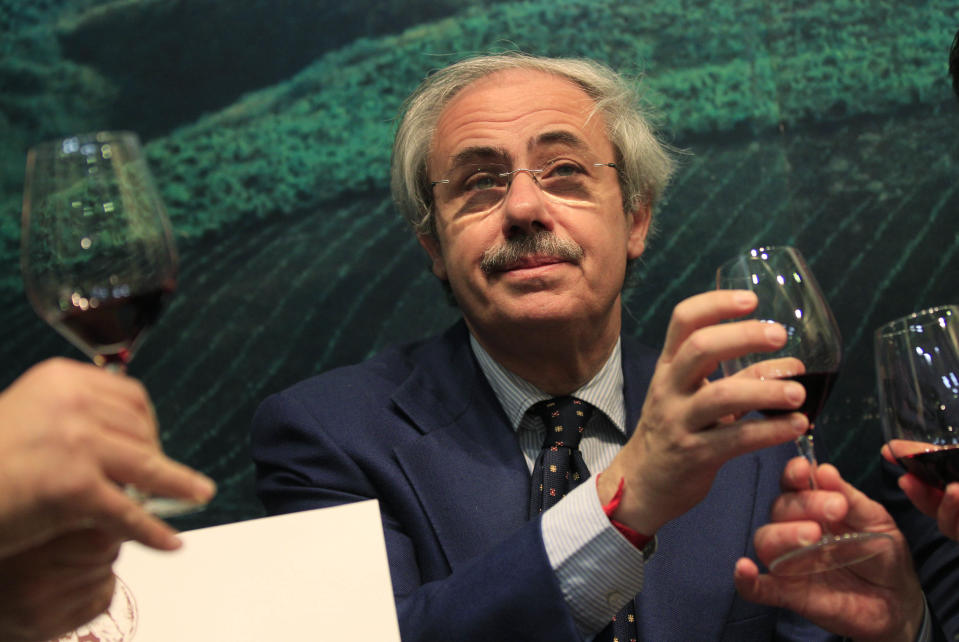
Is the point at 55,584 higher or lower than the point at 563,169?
lower

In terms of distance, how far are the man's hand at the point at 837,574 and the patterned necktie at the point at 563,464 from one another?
14.7 inches

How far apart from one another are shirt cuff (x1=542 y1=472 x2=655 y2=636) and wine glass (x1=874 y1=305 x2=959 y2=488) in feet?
1.26

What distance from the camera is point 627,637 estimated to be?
5.23 ft

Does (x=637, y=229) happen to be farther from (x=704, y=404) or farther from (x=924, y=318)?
(x=704, y=404)

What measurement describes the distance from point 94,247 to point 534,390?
48.9 inches

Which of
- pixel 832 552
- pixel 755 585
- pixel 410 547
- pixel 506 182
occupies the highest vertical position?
pixel 506 182

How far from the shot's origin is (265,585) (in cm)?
113

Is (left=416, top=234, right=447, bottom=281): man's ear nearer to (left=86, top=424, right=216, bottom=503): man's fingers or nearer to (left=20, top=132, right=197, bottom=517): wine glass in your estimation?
(left=20, top=132, right=197, bottom=517): wine glass

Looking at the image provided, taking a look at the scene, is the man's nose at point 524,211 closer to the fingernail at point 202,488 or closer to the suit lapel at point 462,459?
the suit lapel at point 462,459

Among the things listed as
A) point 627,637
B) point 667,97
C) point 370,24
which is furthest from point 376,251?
point 627,637

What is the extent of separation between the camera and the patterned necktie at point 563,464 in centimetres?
160

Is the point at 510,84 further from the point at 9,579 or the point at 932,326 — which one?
the point at 9,579

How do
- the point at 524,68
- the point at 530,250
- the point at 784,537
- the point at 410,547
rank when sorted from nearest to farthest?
1. the point at 784,537
2. the point at 410,547
3. the point at 530,250
4. the point at 524,68

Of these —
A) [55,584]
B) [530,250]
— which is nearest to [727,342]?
[55,584]
